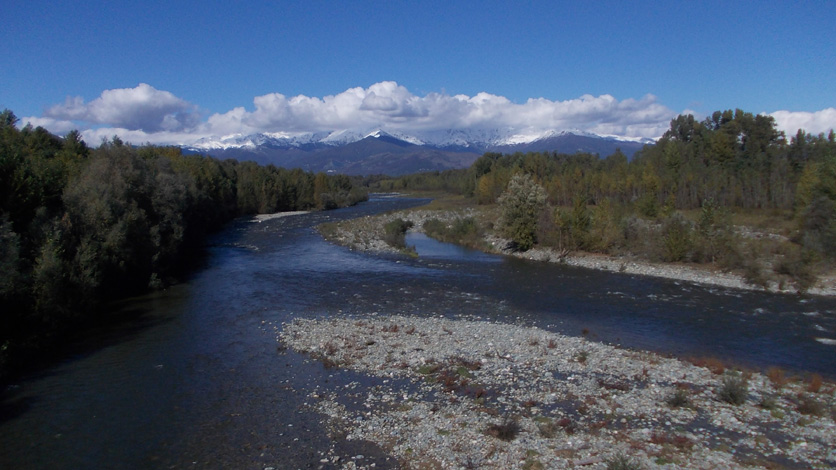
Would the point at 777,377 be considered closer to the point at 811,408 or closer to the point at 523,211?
the point at 811,408

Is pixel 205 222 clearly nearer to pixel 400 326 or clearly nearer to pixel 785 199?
pixel 400 326

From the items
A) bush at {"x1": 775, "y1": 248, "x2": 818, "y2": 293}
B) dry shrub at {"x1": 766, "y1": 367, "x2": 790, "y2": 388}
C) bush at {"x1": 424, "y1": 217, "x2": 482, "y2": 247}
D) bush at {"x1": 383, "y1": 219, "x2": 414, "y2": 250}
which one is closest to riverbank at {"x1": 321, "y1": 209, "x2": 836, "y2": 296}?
bush at {"x1": 775, "y1": 248, "x2": 818, "y2": 293}

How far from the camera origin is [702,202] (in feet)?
213

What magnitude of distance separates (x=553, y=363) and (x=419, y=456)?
766cm

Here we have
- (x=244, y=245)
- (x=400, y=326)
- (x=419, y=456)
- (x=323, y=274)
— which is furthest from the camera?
(x=244, y=245)

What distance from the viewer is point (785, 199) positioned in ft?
199

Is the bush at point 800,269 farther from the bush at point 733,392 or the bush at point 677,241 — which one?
the bush at point 733,392

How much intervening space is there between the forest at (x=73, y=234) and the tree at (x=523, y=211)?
2850cm

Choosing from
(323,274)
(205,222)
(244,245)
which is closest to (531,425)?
(323,274)

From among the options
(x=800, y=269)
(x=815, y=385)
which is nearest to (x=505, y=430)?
(x=815, y=385)

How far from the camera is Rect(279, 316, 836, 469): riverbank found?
1157cm

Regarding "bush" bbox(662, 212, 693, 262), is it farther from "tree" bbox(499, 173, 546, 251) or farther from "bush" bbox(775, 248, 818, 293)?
"tree" bbox(499, 173, 546, 251)

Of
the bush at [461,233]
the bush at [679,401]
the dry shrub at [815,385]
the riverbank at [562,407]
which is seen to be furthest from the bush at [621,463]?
the bush at [461,233]

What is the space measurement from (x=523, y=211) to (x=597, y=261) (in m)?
8.68
